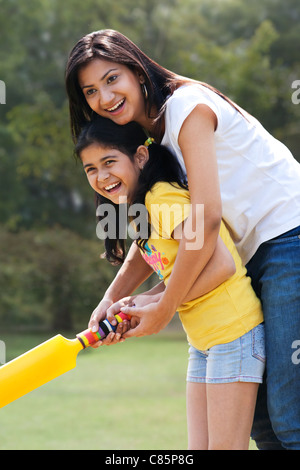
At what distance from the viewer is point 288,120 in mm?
10727

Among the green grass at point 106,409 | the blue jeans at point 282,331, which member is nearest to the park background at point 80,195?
the green grass at point 106,409

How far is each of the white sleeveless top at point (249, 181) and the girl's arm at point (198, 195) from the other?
0.23 ft

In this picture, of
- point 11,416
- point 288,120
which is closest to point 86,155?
point 11,416

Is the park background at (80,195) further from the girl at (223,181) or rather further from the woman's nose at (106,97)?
the woman's nose at (106,97)

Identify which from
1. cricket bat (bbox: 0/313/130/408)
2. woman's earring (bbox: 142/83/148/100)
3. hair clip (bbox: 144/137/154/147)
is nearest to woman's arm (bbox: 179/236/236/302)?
cricket bat (bbox: 0/313/130/408)

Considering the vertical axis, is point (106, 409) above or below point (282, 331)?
above

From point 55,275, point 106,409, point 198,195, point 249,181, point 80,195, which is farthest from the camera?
point 80,195

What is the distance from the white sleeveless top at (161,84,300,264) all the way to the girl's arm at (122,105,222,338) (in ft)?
0.23

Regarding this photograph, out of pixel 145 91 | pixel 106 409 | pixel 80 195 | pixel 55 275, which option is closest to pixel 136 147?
pixel 145 91

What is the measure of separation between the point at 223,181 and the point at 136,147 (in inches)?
9.9

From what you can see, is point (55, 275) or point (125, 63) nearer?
point (125, 63)

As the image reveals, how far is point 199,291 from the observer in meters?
1.56

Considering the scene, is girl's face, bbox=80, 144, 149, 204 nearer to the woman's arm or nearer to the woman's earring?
the woman's earring

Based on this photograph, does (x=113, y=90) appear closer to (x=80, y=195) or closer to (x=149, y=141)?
(x=149, y=141)
